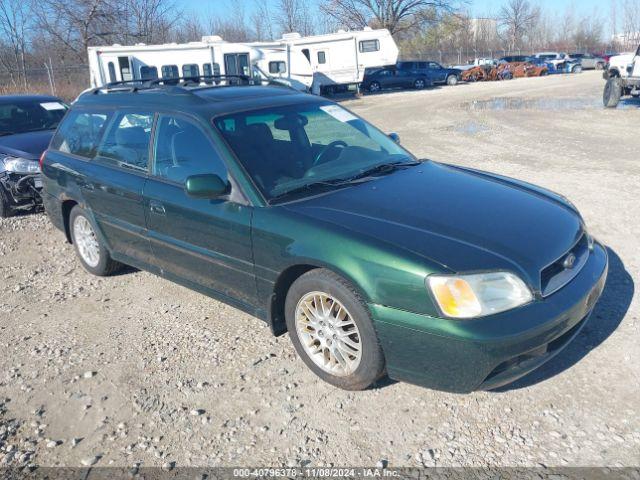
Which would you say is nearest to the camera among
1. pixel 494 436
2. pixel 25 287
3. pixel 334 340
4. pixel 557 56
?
pixel 494 436

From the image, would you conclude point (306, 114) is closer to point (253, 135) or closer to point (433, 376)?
point (253, 135)

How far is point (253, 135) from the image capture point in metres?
3.74

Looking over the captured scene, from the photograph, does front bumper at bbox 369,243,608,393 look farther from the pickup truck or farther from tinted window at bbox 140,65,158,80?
tinted window at bbox 140,65,158,80

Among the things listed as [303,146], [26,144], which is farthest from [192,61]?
[303,146]

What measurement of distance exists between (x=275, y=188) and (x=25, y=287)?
311 centimetres

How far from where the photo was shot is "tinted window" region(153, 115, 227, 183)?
144 inches

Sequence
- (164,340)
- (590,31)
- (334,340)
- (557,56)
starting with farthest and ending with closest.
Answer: (590,31), (557,56), (164,340), (334,340)

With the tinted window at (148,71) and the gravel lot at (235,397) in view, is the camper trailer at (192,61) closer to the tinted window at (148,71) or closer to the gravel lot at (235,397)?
the tinted window at (148,71)

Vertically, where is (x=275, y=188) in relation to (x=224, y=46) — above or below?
below

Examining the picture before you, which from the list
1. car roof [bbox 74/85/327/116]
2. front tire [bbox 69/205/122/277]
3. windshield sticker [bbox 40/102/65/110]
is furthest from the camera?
windshield sticker [bbox 40/102/65/110]

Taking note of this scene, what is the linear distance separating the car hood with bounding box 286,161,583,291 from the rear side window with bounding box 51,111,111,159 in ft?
7.84

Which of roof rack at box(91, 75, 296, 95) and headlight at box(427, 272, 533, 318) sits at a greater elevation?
roof rack at box(91, 75, 296, 95)

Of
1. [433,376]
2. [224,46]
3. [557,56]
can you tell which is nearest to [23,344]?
[433,376]

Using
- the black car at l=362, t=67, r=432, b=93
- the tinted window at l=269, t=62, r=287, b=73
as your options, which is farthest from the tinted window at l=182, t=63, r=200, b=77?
the black car at l=362, t=67, r=432, b=93
